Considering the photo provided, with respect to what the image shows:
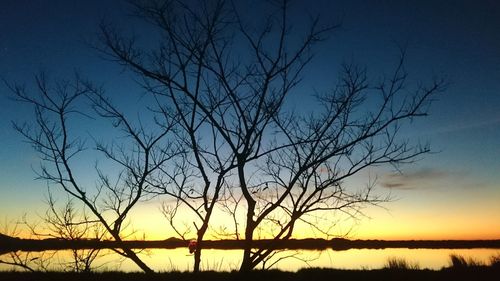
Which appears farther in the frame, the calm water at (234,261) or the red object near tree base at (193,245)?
the calm water at (234,261)

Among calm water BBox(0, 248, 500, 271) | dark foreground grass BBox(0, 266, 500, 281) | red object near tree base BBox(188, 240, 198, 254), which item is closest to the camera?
red object near tree base BBox(188, 240, 198, 254)

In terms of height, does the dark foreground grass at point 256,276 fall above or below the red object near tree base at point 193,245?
below

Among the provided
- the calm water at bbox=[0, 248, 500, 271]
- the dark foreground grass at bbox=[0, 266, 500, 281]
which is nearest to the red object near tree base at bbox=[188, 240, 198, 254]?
the calm water at bbox=[0, 248, 500, 271]

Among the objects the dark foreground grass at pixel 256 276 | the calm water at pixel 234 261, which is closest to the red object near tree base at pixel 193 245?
the calm water at pixel 234 261

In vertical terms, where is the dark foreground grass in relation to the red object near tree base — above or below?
below

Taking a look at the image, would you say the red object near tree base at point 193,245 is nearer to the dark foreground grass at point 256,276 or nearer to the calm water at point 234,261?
the calm water at point 234,261

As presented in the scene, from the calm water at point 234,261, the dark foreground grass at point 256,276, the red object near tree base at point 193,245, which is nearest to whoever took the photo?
the red object near tree base at point 193,245

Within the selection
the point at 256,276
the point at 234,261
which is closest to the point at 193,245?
the point at 256,276

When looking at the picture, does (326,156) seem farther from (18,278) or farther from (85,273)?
(18,278)

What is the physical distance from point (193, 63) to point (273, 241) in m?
4.47

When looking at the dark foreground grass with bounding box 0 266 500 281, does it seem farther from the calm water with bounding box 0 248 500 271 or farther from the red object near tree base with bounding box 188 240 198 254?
the red object near tree base with bounding box 188 240 198 254

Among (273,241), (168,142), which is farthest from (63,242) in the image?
(273,241)

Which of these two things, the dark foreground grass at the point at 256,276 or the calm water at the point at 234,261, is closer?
the dark foreground grass at the point at 256,276

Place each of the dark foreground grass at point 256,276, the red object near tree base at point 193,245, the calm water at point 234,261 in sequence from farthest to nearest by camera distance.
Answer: the calm water at point 234,261
the dark foreground grass at point 256,276
the red object near tree base at point 193,245
